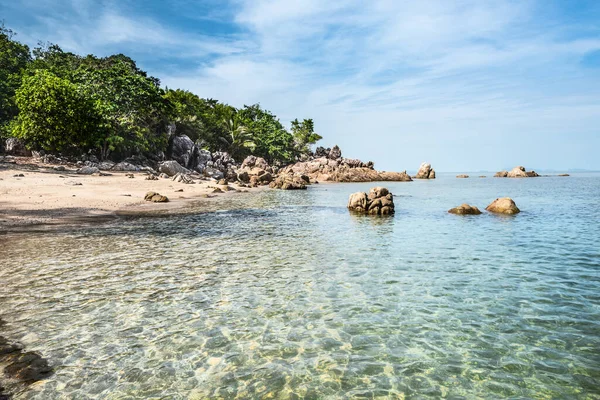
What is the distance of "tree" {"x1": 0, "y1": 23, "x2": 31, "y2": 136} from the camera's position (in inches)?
1938

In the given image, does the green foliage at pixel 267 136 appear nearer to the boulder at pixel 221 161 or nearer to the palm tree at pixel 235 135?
the palm tree at pixel 235 135

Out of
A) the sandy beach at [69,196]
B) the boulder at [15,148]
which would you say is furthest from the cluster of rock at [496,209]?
the boulder at [15,148]

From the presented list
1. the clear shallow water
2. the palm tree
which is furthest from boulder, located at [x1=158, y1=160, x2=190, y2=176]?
the clear shallow water

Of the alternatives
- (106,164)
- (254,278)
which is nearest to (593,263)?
(254,278)

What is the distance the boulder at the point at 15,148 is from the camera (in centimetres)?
4509

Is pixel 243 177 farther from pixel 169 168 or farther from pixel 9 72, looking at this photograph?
pixel 9 72

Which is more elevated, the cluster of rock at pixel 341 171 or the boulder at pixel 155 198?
the cluster of rock at pixel 341 171

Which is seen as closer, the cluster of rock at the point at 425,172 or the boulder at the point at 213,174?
the boulder at the point at 213,174

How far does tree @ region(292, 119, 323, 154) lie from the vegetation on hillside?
28736 mm

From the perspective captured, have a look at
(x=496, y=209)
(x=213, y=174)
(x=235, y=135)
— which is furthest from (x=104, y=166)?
(x=496, y=209)

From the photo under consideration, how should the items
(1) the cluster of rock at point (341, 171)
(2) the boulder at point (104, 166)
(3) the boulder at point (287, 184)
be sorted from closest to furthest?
(2) the boulder at point (104, 166)
(3) the boulder at point (287, 184)
(1) the cluster of rock at point (341, 171)

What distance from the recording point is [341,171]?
85375mm

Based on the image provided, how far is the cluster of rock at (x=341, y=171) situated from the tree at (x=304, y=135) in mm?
17747

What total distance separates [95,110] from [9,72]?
80.5 feet
